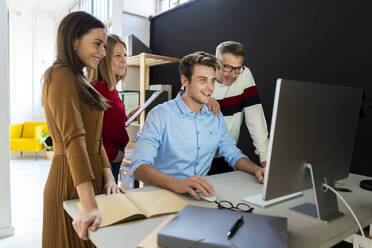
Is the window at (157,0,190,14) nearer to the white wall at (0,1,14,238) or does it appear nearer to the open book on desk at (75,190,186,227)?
the white wall at (0,1,14,238)

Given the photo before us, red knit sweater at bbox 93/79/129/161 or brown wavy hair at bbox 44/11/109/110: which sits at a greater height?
brown wavy hair at bbox 44/11/109/110

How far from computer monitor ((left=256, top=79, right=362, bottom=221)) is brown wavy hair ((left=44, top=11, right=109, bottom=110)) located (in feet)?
2.21

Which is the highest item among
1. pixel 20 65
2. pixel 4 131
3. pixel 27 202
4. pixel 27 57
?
pixel 27 57

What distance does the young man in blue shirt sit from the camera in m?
1.48

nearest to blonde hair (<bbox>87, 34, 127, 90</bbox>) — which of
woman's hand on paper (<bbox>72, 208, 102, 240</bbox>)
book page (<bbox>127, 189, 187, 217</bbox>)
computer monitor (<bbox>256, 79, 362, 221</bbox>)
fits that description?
book page (<bbox>127, 189, 187, 217</bbox>)

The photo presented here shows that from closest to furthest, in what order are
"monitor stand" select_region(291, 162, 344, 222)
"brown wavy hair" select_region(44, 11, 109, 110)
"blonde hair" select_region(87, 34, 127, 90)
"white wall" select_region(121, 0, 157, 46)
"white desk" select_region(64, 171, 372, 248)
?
"white desk" select_region(64, 171, 372, 248)
"monitor stand" select_region(291, 162, 344, 222)
"brown wavy hair" select_region(44, 11, 109, 110)
"blonde hair" select_region(87, 34, 127, 90)
"white wall" select_region(121, 0, 157, 46)

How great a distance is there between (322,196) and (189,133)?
744 millimetres

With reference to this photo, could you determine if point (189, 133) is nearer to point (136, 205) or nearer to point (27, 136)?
point (136, 205)

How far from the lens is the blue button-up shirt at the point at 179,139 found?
1.49m

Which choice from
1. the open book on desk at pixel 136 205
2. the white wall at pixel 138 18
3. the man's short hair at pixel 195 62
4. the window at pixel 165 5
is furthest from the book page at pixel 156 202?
the window at pixel 165 5

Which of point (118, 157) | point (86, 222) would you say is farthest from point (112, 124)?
point (86, 222)

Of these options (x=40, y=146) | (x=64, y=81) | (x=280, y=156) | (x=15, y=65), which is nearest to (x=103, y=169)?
(x=64, y=81)

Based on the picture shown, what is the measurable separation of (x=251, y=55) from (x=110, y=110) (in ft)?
4.20

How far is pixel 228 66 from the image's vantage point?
1791mm
